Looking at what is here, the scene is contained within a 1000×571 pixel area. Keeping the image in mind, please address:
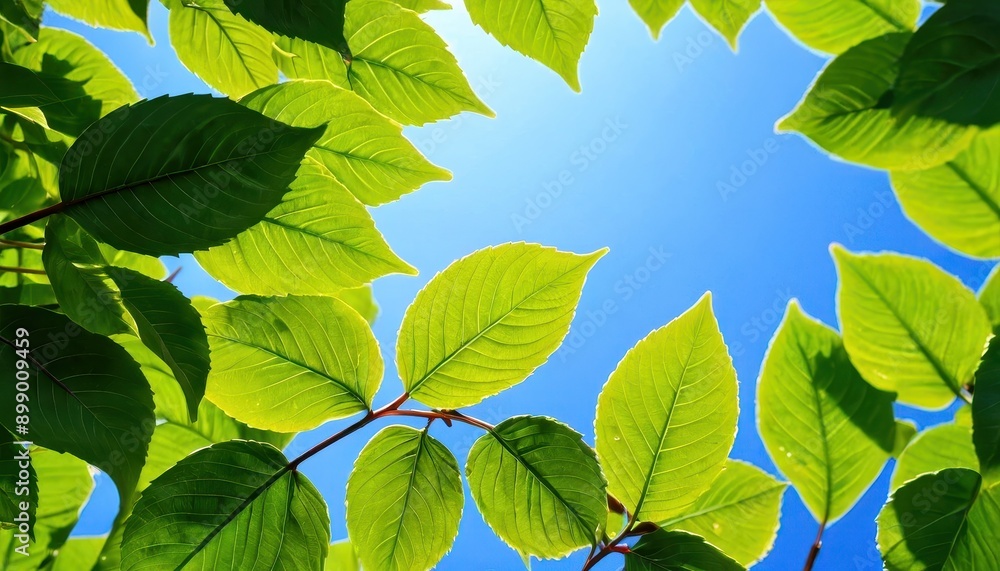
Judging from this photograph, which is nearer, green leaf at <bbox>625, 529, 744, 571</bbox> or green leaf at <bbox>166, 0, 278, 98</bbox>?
green leaf at <bbox>625, 529, 744, 571</bbox>

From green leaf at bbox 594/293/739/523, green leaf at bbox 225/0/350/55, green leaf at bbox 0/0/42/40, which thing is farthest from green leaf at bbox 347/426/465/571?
green leaf at bbox 0/0/42/40

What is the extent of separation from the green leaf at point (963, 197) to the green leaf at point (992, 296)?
23mm

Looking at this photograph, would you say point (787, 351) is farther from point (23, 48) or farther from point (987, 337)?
point (23, 48)

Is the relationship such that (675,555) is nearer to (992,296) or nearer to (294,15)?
(992,296)

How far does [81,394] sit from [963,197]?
0.85 metres

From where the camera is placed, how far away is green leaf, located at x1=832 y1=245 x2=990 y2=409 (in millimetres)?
629

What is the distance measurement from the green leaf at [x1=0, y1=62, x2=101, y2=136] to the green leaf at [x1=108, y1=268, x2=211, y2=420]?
0.64ft

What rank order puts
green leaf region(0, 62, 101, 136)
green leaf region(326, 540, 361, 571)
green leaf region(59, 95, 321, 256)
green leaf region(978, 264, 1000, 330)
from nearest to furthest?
1. green leaf region(59, 95, 321, 256)
2. green leaf region(0, 62, 101, 136)
3. green leaf region(978, 264, 1000, 330)
4. green leaf region(326, 540, 361, 571)

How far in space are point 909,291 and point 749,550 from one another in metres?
0.31

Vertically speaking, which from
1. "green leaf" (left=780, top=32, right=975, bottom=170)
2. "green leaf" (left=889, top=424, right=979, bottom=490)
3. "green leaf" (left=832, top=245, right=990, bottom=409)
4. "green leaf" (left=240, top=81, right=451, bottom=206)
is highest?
"green leaf" (left=780, top=32, right=975, bottom=170)

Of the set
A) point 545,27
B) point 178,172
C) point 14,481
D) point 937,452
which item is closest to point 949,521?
point 937,452

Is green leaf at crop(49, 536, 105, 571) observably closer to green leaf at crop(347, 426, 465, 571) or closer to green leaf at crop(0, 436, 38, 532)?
green leaf at crop(0, 436, 38, 532)

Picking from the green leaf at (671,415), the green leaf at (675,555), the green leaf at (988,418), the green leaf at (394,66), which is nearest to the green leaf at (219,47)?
the green leaf at (394,66)

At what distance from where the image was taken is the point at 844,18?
2.00ft
